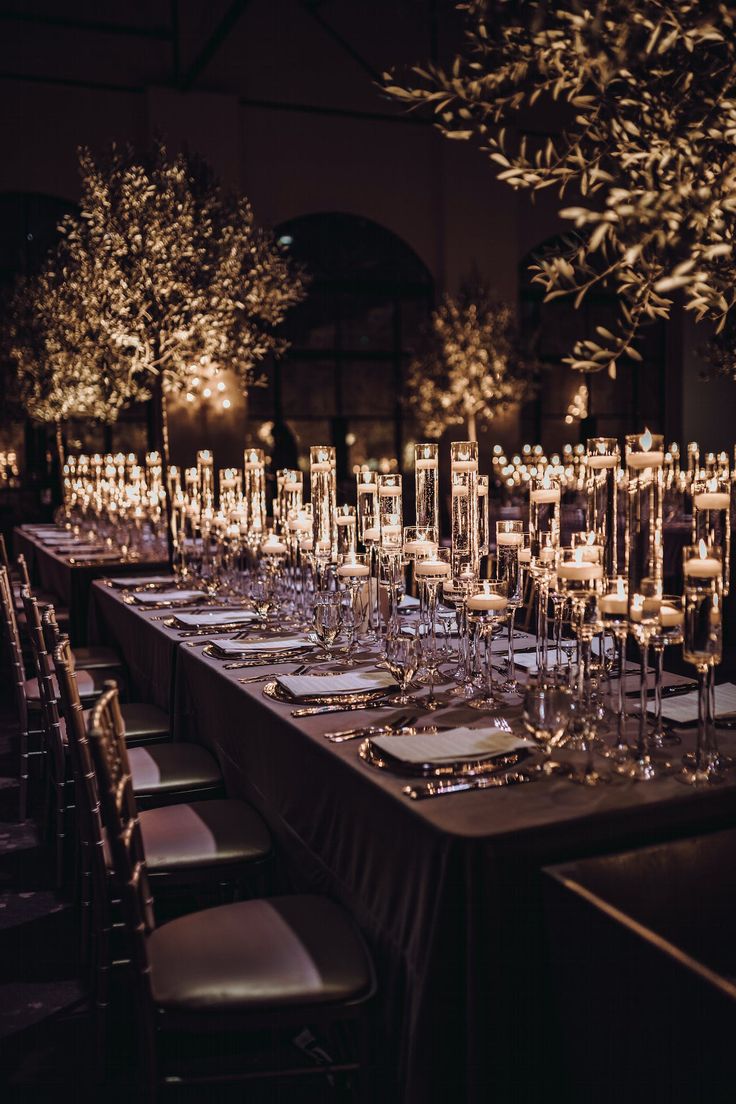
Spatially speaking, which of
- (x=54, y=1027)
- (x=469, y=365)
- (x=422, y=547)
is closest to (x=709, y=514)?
(x=422, y=547)

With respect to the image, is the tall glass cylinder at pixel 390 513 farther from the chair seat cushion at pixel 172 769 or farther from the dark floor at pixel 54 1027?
the dark floor at pixel 54 1027

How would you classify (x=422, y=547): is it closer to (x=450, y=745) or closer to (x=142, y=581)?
(x=450, y=745)

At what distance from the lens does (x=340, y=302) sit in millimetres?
14414

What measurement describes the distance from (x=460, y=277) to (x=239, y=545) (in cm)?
1085

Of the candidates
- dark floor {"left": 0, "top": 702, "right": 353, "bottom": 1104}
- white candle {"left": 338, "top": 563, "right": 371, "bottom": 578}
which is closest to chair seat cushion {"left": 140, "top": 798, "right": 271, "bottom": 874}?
dark floor {"left": 0, "top": 702, "right": 353, "bottom": 1104}

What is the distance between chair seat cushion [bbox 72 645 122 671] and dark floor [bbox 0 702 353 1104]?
1.24 meters

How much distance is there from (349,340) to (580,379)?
4153mm

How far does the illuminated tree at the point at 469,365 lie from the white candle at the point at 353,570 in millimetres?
10301

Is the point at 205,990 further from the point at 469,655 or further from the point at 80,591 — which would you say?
the point at 80,591

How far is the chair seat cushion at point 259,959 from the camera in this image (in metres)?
1.75

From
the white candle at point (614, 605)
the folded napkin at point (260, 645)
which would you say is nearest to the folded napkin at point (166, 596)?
the folded napkin at point (260, 645)

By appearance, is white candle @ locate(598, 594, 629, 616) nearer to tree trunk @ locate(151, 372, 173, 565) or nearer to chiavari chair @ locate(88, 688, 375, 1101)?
chiavari chair @ locate(88, 688, 375, 1101)

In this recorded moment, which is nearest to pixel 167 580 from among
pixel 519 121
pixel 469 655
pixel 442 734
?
pixel 469 655

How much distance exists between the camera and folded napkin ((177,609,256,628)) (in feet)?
11.8
